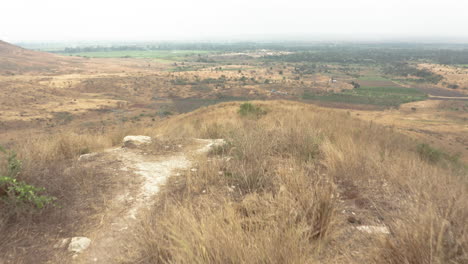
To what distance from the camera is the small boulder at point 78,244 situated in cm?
258

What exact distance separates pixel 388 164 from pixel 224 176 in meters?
2.55

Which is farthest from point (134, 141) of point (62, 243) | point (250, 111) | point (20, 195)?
point (250, 111)

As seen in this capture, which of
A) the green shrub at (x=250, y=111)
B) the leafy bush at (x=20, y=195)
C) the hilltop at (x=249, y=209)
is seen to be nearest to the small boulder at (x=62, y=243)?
the hilltop at (x=249, y=209)

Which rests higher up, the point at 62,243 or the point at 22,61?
the point at 22,61

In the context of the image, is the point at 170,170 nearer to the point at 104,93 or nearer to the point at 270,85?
the point at 104,93

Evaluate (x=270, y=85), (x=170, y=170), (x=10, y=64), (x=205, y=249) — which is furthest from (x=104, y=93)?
(x=205, y=249)

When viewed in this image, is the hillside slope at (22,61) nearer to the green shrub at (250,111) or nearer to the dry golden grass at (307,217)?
the green shrub at (250,111)

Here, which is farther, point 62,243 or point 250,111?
point 250,111

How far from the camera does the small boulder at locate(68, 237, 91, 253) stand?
2583 mm

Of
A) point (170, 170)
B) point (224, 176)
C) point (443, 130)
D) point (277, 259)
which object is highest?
point (277, 259)

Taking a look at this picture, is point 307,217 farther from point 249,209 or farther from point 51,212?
point 51,212

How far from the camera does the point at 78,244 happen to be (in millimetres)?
2645

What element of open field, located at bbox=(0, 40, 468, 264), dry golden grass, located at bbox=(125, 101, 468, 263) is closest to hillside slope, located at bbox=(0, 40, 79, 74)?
open field, located at bbox=(0, 40, 468, 264)

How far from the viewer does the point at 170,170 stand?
16.2 ft
